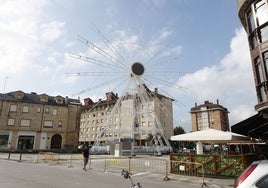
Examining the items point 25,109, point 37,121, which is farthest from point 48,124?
point 25,109

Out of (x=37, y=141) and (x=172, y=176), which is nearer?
(x=172, y=176)

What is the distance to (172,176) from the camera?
12.3m

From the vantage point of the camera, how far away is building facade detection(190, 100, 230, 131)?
85.2 metres

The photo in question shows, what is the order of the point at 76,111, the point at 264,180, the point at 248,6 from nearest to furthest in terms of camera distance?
the point at 264,180 → the point at 248,6 → the point at 76,111

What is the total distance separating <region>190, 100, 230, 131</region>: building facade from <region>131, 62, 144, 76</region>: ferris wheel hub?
67450 mm

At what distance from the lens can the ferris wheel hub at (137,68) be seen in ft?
83.5

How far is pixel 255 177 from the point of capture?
3428 mm

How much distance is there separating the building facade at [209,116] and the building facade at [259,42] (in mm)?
75118

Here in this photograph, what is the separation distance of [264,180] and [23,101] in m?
49.1

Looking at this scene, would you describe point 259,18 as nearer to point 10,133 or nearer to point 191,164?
point 191,164

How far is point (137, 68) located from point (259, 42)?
13981 mm

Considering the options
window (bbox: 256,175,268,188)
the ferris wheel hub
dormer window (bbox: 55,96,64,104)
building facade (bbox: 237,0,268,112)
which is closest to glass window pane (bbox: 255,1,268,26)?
building facade (bbox: 237,0,268,112)

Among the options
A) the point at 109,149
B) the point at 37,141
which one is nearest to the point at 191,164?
the point at 109,149

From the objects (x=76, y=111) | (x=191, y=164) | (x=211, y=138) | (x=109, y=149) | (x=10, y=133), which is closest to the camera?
(x=211, y=138)
